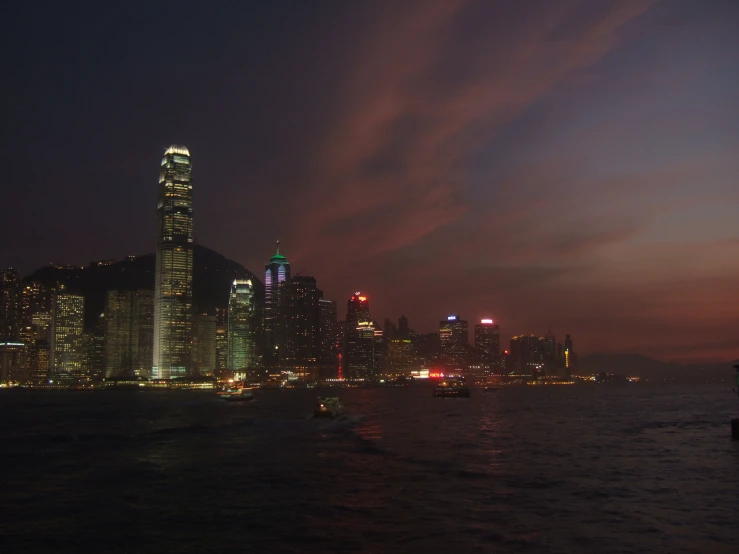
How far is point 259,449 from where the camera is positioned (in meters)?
63.7

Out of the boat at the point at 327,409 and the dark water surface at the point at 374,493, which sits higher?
the boat at the point at 327,409

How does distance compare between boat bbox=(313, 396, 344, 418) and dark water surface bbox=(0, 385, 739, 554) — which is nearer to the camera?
dark water surface bbox=(0, 385, 739, 554)

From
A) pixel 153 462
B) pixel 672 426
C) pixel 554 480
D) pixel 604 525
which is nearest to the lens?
pixel 604 525

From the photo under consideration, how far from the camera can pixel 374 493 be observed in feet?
131

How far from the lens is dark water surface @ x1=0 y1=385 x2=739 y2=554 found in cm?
2956

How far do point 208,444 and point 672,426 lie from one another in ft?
191

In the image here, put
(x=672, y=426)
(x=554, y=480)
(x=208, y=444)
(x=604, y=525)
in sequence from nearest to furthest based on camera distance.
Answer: (x=604, y=525)
(x=554, y=480)
(x=208, y=444)
(x=672, y=426)

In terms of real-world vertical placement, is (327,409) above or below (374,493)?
above

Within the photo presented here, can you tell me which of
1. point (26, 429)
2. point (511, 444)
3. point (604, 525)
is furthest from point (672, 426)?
point (26, 429)

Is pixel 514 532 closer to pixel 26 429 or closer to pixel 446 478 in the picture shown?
pixel 446 478

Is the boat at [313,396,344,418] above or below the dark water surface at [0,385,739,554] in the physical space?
above

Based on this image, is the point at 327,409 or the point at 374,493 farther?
the point at 327,409

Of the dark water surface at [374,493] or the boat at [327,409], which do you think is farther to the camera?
the boat at [327,409]

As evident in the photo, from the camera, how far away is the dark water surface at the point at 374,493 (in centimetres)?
2956
